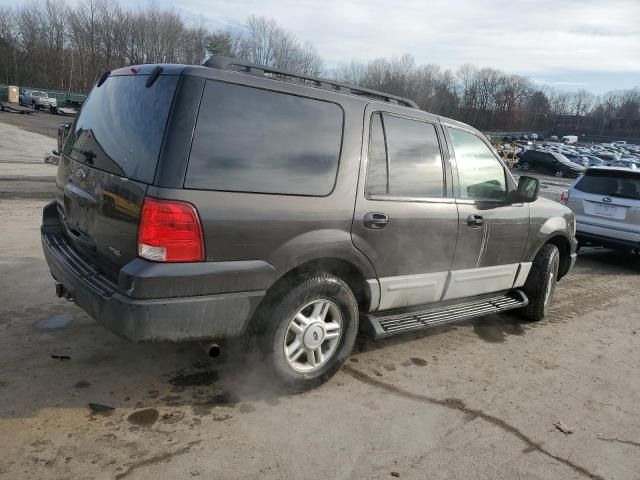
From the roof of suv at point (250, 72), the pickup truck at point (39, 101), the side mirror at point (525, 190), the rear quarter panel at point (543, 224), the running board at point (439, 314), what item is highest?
the pickup truck at point (39, 101)

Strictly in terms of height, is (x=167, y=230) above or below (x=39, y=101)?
below

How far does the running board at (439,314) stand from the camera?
3.62m

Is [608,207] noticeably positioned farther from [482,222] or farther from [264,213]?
[264,213]

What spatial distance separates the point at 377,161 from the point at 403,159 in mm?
278

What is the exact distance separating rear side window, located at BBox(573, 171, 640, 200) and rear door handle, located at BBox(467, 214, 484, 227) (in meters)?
5.13

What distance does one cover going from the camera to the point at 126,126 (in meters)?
2.93

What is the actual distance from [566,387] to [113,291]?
10.7 feet

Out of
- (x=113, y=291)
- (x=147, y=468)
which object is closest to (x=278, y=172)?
(x=113, y=291)

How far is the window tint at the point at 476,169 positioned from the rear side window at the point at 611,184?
467 centimetres

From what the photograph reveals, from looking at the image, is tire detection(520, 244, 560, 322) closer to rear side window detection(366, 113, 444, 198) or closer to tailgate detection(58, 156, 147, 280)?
rear side window detection(366, 113, 444, 198)

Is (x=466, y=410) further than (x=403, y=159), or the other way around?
(x=403, y=159)

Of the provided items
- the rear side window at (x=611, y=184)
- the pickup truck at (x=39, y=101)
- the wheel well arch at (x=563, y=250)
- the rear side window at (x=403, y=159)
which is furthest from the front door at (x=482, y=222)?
the pickup truck at (x=39, y=101)

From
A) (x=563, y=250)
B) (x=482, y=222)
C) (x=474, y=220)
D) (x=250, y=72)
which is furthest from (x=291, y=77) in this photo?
(x=563, y=250)

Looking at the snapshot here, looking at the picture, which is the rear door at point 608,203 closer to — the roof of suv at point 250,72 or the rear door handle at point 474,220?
the rear door handle at point 474,220
